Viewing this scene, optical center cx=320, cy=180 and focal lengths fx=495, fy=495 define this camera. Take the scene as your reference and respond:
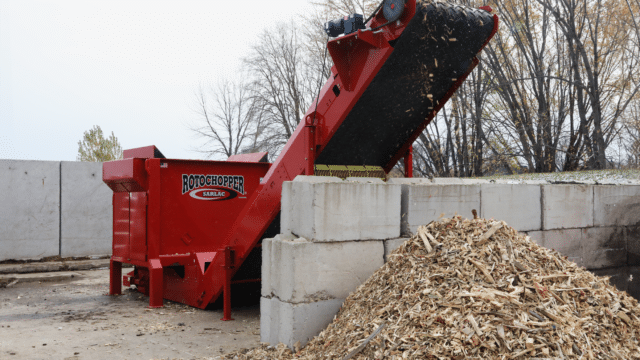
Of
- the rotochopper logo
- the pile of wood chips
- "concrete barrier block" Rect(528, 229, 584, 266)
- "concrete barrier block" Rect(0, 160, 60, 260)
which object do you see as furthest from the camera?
"concrete barrier block" Rect(0, 160, 60, 260)

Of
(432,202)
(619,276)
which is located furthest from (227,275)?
(619,276)

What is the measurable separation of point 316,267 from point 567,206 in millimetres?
3603

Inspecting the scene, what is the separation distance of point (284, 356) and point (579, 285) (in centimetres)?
245

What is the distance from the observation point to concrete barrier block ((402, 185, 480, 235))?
16.0 ft

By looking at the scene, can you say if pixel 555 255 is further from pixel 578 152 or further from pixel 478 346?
pixel 578 152

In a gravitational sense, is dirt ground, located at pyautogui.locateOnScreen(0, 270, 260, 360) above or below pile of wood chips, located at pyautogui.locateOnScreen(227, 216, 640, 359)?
below

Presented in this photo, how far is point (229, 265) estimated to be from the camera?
6.02 m

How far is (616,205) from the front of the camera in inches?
261

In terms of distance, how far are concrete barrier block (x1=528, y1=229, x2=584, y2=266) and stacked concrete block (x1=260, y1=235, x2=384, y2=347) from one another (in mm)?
2411

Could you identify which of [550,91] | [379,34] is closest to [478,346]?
[379,34]

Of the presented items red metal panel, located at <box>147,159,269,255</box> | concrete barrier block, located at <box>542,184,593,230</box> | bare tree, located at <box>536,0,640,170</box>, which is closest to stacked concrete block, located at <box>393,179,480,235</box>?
concrete barrier block, located at <box>542,184,593,230</box>

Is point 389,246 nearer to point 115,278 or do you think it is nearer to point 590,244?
point 590,244

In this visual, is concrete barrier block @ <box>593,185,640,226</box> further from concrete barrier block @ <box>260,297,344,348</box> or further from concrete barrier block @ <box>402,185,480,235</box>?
concrete barrier block @ <box>260,297,344,348</box>

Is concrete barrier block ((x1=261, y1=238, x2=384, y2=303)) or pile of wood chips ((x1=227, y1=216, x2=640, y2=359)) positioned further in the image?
concrete barrier block ((x1=261, y1=238, x2=384, y2=303))
